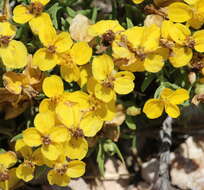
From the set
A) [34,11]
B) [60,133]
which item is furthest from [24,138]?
[34,11]

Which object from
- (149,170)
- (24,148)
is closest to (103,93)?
(24,148)

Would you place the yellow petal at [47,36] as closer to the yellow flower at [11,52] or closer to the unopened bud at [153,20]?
the yellow flower at [11,52]

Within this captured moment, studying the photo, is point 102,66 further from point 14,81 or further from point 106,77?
point 14,81

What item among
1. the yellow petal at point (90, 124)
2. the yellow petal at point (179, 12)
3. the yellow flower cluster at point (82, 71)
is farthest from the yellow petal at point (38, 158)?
the yellow petal at point (179, 12)

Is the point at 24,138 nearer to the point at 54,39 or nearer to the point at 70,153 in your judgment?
the point at 70,153

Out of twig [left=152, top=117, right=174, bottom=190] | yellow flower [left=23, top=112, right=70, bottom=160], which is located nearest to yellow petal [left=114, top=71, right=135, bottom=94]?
yellow flower [left=23, top=112, right=70, bottom=160]

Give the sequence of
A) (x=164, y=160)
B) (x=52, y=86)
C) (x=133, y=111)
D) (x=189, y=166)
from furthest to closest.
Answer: (x=189, y=166), (x=164, y=160), (x=133, y=111), (x=52, y=86)

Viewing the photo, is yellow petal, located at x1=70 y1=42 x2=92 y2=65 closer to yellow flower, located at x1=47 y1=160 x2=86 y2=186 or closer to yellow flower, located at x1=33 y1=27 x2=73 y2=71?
yellow flower, located at x1=33 y1=27 x2=73 y2=71
